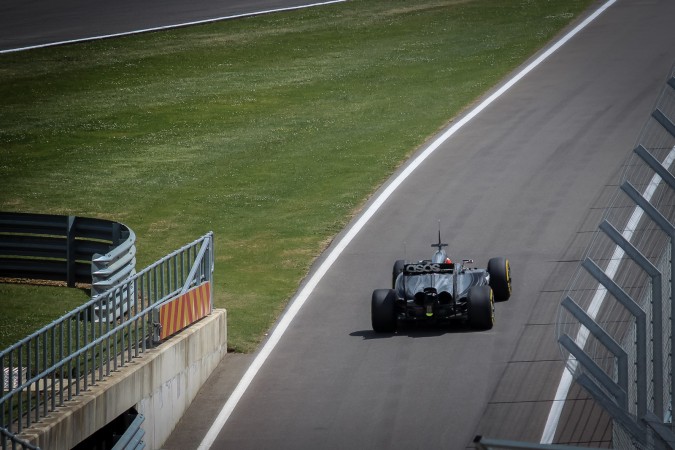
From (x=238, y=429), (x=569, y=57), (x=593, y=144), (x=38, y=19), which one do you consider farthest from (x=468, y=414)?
(x=38, y=19)

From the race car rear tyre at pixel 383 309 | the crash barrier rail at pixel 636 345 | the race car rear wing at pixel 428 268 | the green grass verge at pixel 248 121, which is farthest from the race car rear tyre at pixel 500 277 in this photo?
the green grass verge at pixel 248 121

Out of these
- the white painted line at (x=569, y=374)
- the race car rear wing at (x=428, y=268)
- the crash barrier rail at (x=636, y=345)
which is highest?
the crash barrier rail at (x=636, y=345)

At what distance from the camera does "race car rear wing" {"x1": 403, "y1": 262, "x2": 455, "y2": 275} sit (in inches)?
717

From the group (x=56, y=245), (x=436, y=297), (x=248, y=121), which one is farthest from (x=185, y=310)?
(x=248, y=121)

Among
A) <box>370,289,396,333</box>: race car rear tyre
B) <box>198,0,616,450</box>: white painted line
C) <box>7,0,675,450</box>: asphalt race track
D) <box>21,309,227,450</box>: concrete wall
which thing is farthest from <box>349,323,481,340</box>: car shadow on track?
<box>21,309,227,450</box>: concrete wall

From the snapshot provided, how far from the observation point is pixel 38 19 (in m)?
46.9

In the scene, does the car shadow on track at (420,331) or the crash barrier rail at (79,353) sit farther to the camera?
the car shadow on track at (420,331)

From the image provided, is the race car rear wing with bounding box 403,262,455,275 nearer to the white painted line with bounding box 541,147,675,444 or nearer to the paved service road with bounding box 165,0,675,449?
the paved service road with bounding box 165,0,675,449

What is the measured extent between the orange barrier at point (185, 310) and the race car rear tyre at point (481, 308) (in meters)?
4.14

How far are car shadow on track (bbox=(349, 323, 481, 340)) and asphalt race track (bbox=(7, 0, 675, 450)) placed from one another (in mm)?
40

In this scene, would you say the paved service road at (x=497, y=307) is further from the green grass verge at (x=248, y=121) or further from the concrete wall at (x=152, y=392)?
the green grass verge at (x=248, y=121)

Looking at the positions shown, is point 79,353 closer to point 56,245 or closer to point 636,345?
point 636,345

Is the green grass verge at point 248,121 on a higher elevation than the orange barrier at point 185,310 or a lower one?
higher

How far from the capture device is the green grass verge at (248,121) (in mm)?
24094
